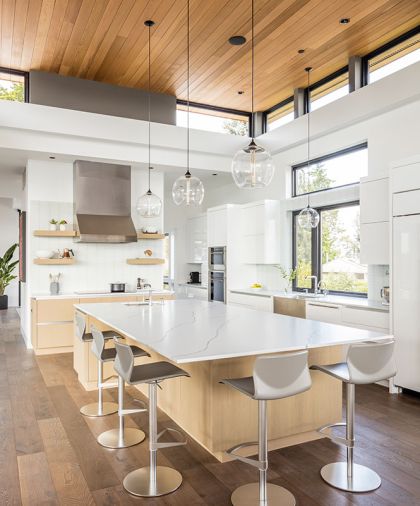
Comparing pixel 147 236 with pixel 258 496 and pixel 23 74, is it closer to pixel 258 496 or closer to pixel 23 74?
pixel 23 74

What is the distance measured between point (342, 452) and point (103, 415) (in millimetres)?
1960

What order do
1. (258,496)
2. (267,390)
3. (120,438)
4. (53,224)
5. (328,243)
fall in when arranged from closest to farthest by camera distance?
1. (267,390)
2. (258,496)
3. (120,438)
4. (328,243)
5. (53,224)

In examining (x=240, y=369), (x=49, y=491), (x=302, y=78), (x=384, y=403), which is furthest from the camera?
(x=302, y=78)

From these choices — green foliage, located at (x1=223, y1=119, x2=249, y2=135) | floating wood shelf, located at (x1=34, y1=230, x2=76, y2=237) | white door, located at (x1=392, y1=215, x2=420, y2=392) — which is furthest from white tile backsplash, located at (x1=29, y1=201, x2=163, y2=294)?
white door, located at (x1=392, y1=215, x2=420, y2=392)

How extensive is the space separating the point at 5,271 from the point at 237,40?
→ 902 cm

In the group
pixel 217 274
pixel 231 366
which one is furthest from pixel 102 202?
pixel 231 366

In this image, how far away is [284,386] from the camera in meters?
2.32

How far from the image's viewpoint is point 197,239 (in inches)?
345

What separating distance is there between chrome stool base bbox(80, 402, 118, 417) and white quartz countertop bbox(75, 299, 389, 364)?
828 millimetres

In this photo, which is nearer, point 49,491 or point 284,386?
point 284,386

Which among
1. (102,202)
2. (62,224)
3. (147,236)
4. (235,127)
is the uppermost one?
(235,127)

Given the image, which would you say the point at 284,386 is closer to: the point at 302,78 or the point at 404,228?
the point at 404,228

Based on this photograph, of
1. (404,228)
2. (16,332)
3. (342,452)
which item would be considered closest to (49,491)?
(342,452)

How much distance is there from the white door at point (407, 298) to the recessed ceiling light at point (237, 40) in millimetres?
2604
